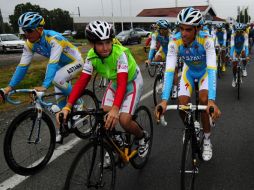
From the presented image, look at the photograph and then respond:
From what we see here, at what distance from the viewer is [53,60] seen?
4988mm

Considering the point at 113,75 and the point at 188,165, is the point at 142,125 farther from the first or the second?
the point at 188,165

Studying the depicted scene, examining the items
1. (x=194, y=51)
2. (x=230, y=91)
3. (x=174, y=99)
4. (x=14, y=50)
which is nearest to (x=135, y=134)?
(x=194, y=51)

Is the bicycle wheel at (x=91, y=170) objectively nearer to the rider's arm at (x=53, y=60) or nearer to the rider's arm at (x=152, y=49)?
the rider's arm at (x=53, y=60)

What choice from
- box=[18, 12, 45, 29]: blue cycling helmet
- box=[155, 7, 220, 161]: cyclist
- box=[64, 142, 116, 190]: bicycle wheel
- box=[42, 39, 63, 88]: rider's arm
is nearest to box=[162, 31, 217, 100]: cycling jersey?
box=[155, 7, 220, 161]: cyclist

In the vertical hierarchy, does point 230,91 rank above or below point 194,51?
below

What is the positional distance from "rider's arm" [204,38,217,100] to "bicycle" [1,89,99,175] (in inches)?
90.8

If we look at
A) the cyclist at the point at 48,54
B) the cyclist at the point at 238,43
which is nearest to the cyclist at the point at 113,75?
the cyclist at the point at 48,54

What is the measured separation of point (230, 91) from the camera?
32.5 ft

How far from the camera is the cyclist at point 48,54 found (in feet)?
15.9

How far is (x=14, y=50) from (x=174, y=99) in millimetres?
20794

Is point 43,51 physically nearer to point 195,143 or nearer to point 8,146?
point 8,146

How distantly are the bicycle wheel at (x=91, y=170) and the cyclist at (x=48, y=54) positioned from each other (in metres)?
1.54

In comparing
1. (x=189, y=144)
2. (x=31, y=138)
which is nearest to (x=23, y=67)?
(x=31, y=138)

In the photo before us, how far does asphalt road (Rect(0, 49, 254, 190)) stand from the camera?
4.18m
